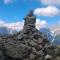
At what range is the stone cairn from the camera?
10121cm

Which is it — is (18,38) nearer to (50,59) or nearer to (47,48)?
(47,48)

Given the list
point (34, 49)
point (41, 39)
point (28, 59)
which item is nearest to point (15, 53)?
point (28, 59)

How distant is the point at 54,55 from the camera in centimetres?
11700

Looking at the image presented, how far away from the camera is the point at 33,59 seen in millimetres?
118875

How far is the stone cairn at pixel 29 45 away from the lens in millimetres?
101206

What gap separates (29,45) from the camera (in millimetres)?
147500

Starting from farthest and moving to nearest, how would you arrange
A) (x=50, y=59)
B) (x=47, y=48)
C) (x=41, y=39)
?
(x=41, y=39) → (x=47, y=48) → (x=50, y=59)

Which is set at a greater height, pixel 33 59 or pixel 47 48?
pixel 47 48

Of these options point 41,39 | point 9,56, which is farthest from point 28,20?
point 9,56

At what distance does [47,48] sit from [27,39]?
29246 millimetres

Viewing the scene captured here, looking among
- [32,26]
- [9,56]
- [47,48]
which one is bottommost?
[9,56]

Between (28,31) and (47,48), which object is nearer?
(47,48)

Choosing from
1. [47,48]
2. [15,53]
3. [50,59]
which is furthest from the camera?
[47,48]

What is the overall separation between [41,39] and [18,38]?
56.5ft
